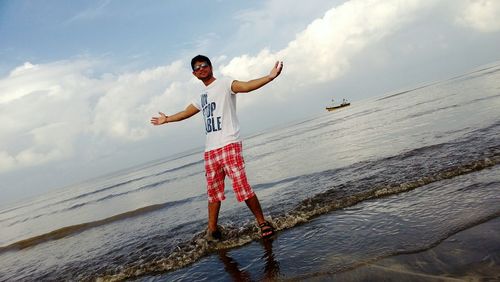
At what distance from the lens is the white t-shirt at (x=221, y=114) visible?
4.77m

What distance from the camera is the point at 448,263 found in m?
2.79

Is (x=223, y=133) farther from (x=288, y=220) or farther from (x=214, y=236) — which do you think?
(x=288, y=220)

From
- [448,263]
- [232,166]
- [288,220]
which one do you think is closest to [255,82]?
[232,166]

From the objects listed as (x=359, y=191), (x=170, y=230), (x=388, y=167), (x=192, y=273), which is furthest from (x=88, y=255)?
(x=388, y=167)

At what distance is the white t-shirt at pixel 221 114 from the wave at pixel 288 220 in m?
1.40

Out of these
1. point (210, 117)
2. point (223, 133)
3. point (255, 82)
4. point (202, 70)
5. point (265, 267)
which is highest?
point (202, 70)

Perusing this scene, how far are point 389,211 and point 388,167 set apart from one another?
353 centimetres

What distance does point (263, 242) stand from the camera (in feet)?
15.1

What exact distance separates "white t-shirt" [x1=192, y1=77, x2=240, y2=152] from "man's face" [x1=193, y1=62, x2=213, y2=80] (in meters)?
0.14

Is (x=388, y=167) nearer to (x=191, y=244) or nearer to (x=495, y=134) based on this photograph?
(x=495, y=134)

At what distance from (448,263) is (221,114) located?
3072 millimetres

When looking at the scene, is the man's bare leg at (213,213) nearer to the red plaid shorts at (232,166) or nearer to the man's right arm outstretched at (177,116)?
the red plaid shorts at (232,166)

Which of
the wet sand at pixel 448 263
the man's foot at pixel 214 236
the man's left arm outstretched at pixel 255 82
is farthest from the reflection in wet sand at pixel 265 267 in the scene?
the man's left arm outstretched at pixel 255 82

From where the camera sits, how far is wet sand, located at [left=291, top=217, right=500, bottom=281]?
256cm
